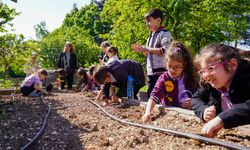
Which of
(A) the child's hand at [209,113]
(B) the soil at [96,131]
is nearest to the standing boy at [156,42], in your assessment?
(B) the soil at [96,131]

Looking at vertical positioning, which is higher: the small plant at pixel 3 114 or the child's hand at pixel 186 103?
the child's hand at pixel 186 103

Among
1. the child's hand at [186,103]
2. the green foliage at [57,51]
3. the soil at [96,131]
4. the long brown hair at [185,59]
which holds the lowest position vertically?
the soil at [96,131]

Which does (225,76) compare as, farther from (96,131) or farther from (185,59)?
(96,131)

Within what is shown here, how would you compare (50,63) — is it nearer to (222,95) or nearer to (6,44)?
(6,44)

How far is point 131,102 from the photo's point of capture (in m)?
7.67

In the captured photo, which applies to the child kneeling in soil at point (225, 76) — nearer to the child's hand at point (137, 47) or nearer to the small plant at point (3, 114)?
the child's hand at point (137, 47)

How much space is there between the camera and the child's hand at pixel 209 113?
3408 mm

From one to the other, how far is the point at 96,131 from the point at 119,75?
10.2 ft

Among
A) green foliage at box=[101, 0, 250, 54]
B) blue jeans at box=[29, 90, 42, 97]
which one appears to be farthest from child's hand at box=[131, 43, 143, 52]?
green foliage at box=[101, 0, 250, 54]

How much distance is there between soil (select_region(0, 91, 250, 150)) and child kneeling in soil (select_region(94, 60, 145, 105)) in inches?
28.0

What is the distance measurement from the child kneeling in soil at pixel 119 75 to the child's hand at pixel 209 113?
3.97 meters

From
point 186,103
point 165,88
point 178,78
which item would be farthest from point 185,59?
point 186,103

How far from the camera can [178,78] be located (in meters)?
5.44

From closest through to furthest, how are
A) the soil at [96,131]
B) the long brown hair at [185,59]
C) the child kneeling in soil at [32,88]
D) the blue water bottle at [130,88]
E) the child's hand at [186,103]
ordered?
the soil at [96,131]
the long brown hair at [185,59]
the child's hand at [186,103]
the blue water bottle at [130,88]
the child kneeling in soil at [32,88]
